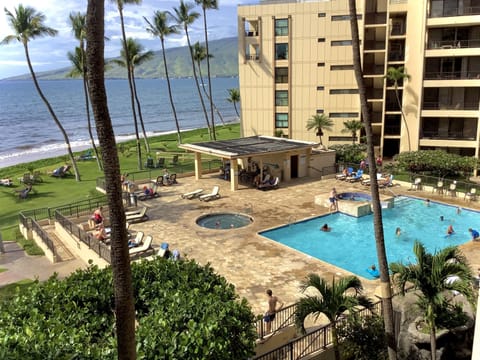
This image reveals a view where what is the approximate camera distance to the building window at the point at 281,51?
1720 inches

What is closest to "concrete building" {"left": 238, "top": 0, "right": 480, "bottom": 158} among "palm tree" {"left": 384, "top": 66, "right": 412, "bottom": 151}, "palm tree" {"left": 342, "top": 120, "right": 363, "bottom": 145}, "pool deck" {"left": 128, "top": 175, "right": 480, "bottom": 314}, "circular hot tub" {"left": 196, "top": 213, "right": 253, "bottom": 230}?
"palm tree" {"left": 384, "top": 66, "right": 412, "bottom": 151}

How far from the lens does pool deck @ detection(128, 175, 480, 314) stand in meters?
16.9

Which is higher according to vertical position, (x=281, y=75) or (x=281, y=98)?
(x=281, y=75)

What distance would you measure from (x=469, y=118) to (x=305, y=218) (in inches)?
812

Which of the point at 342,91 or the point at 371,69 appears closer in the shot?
the point at 371,69

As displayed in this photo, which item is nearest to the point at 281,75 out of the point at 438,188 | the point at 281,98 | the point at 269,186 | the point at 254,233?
the point at 281,98

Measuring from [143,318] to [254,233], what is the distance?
13695 mm

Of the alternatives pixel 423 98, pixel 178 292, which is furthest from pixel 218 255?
pixel 423 98

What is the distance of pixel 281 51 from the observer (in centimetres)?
4381

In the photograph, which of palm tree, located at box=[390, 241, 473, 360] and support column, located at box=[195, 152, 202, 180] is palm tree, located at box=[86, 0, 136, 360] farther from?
support column, located at box=[195, 152, 202, 180]

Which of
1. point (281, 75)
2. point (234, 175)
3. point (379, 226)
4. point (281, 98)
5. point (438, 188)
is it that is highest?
point (281, 75)

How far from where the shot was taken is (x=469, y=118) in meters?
36.4

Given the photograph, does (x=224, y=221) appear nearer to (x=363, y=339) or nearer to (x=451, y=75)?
(x=363, y=339)

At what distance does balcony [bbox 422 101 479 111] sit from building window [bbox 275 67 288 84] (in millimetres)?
13598
